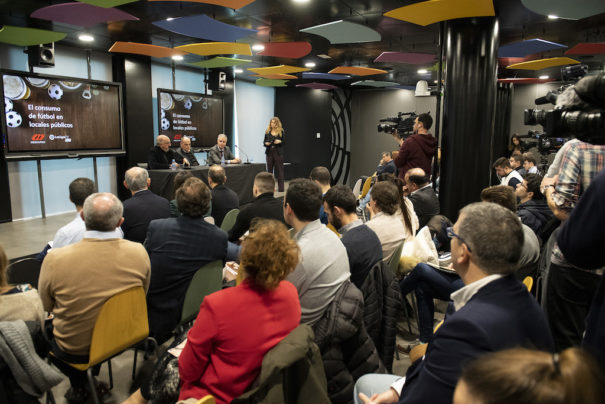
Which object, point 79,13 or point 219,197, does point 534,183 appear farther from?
point 79,13

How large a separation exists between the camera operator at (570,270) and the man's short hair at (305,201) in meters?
1.24

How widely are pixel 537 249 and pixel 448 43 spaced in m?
3.14

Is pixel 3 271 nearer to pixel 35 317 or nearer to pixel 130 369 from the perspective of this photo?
pixel 35 317

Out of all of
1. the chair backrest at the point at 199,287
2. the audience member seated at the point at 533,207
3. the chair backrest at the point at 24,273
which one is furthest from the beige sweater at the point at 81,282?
the audience member seated at the point at 533,207

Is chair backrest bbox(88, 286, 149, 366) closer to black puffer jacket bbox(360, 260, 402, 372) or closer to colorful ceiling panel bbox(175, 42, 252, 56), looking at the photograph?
black puffer jacket bbox(360, 260, 402, 372)

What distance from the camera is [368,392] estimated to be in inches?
67.7

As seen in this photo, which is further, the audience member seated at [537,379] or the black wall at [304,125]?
the black wall at [304,125]

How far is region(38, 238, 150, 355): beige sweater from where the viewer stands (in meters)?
2.00

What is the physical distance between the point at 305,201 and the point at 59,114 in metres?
6.75

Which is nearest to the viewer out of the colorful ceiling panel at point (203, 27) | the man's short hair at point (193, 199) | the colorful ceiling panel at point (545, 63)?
the man's short hair at point (193, 199)

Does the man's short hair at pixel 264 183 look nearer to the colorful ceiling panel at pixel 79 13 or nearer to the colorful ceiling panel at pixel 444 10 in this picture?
the colorful ceiling panel at pixel 444 10

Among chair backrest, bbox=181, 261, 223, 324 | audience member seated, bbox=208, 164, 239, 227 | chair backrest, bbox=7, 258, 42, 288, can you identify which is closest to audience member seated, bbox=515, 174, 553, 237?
chair backrest, bbox=181, 261, 223, 324

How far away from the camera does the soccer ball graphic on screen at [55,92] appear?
7031mm

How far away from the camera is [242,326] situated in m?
1.45
